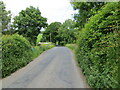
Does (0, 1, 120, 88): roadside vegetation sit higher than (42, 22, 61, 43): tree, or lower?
lower

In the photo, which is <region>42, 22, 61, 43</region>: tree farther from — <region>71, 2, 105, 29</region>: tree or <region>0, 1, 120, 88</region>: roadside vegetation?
<region>0, 1, 120, 88</region>: roadside vegetation

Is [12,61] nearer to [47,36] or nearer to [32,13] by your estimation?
[32,13]

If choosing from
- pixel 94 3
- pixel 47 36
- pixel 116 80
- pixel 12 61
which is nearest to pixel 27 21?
pixel 94 3

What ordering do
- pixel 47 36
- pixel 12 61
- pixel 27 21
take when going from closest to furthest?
pixel 12 61 < pixel 27 21 < pixel 47 36

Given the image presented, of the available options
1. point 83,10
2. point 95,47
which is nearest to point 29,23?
point 83,10

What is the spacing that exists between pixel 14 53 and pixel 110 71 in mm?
5664

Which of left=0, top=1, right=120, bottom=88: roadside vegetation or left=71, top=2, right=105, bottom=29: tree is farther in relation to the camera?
left=71, top=2, right=105, bottom=29: tree

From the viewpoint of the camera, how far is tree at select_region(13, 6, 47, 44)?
21.6m

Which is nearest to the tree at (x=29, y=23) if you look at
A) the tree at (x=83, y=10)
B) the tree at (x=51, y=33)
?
the tree at (x=83, y=10)

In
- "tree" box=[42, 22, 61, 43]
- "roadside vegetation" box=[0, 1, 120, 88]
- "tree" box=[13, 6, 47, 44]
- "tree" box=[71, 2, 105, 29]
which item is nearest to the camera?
"roadside vegetation" box=[0, 1, 120, 88]

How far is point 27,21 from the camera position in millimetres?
21594

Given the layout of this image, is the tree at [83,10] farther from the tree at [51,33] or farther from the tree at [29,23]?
the tree at [51,33]

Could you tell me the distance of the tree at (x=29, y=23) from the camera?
21578 mm

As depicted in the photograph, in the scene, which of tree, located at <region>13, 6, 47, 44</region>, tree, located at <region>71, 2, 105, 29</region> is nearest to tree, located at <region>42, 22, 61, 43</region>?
tree, located at <region>13, 6, 47, 44</region>
